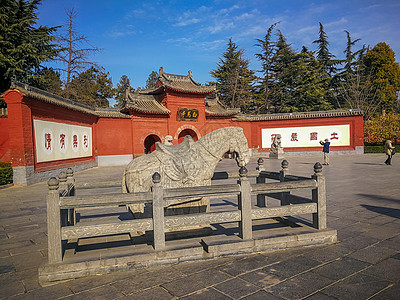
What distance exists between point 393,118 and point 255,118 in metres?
11.5

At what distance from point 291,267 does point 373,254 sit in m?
1.10

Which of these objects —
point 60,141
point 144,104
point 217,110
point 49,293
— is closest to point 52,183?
point 49,293

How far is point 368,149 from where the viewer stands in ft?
74.2

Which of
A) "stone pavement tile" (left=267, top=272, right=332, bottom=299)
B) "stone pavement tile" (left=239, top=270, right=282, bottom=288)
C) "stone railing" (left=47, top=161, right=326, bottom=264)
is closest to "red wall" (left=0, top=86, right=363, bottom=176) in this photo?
"stone railing" (left=47, top=161, right=326, bottom=264)

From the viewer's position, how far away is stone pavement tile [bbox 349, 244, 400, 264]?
10.0 ft

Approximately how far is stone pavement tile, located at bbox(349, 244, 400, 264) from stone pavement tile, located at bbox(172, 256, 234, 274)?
4.62 ft

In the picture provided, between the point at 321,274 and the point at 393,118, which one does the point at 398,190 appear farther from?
the point at 393,118

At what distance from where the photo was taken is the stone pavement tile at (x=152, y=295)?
2.39 meters

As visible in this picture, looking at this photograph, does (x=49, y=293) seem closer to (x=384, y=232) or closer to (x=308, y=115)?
Answer: (x=384, y=232)

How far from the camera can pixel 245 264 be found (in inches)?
119

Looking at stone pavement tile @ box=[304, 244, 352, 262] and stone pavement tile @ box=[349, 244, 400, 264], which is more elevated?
stone pavement tile @ box=[349, 244, 400, 264]

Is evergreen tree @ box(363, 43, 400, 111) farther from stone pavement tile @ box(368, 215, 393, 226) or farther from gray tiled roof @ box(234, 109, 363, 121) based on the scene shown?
stone pavement tile @ box(368, 215, 393, 226)

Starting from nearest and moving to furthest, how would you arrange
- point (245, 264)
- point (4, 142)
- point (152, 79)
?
point (245, 264), point (4, 142), point (152, 79)

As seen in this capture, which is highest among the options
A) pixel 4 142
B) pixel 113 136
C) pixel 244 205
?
pixel 113 136
